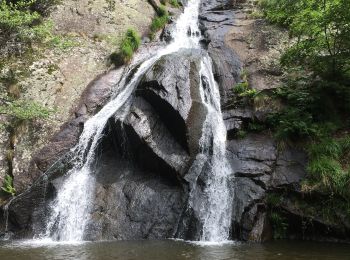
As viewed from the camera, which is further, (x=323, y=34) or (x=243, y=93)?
(x=243, y=93)

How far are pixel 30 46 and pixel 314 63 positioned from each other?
11805mm

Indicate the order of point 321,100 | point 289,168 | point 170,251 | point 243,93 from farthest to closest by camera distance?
point 243,93, point 321,100, point 289,168, point 170,251

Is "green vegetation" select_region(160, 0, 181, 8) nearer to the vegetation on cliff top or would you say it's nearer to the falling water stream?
the falling water stream

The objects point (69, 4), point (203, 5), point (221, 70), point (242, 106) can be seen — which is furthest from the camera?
point (203, 5)

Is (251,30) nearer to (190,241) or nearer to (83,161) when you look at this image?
(83,161)

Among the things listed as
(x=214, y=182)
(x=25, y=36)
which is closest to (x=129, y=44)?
(x=25, y=36)

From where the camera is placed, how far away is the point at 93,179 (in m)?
12.1

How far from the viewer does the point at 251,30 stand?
17859mm

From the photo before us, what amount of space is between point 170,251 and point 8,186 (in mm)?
6392

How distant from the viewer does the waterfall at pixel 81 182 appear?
11039 millimetres

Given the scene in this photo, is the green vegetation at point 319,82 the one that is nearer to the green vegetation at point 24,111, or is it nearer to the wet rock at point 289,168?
the wet rock at point 289,168

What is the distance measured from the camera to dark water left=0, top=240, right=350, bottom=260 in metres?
8.10

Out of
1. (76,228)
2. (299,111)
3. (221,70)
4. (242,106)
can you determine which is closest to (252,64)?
(221,70)

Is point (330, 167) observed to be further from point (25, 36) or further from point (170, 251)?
point (25, 36)
